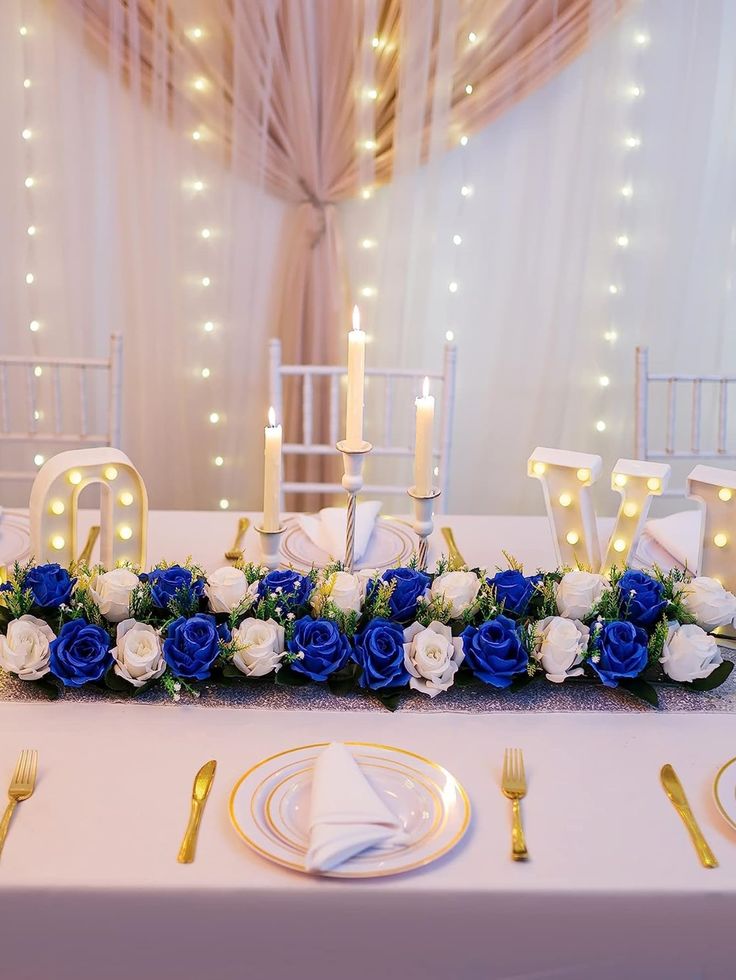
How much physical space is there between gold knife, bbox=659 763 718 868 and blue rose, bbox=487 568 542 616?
29 cm

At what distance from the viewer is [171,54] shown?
115 inches

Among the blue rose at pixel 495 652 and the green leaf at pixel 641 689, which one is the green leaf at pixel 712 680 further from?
the blue rose at pixel 495 652

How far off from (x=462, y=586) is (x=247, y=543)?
57cm

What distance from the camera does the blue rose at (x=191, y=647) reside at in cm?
120

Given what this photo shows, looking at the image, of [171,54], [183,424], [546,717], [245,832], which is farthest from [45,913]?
→ [171,54]

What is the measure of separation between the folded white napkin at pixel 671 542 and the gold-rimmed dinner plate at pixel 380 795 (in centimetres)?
73

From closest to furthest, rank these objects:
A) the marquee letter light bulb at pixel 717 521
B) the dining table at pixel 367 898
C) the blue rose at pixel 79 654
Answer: the dining table at pixel 367 898, the blue rose at pixel 79 654, the marquee letter light bulb at pixel 717 521

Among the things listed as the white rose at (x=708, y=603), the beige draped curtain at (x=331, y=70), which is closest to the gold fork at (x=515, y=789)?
the white rose at (x=708, y=603)

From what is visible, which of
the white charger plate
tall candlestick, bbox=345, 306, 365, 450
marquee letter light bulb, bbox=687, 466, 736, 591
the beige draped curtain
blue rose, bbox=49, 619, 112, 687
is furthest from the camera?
the beige draped curtain

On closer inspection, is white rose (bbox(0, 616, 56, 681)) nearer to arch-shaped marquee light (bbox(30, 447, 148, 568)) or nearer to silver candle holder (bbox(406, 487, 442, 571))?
arch-shaped marquee light (bbox(30, 447, 148, 568))

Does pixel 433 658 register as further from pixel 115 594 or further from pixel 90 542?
pixel 90 542

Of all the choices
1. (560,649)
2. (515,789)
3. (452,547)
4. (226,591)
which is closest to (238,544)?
(452,547)

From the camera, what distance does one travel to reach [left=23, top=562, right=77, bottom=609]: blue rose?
1252 millimetres

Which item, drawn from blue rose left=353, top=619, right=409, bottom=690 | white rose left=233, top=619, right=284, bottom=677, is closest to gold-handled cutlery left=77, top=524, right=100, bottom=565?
white rose left=233, top=619, right=284, bottom=677
